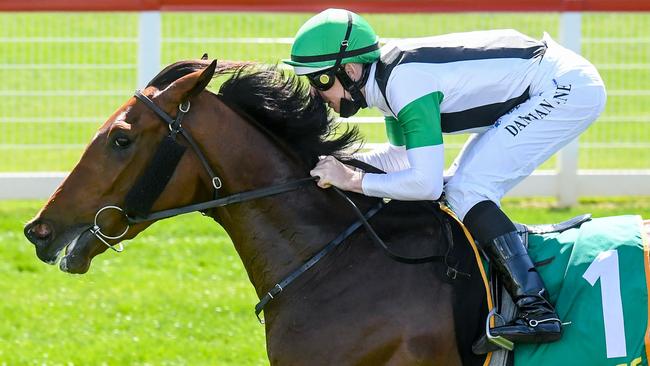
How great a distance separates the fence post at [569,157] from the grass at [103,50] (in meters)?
0.31

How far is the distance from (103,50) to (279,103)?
579 centimetres

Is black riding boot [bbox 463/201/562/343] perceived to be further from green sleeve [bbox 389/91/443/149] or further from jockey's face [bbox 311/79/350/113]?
jockey's face [bbox 311/79/350/113]

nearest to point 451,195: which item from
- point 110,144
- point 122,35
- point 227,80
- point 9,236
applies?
point 227,80

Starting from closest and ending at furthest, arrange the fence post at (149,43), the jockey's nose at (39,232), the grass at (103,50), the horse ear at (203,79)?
the horse ear at (203,79) < the jockey's nose at (39,232) < the fence post at (149,43) < the grass at (103,50)

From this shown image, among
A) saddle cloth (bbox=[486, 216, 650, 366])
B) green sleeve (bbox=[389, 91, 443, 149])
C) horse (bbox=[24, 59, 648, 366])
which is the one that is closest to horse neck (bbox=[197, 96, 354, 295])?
horse (bbox=[24, 59, 648, 366])

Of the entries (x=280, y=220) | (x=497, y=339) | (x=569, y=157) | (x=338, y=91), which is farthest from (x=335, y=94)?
(x=569, y=157)

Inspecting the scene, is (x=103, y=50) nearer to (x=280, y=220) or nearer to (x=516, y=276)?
(x=280, y=220)

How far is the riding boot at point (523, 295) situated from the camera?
158 inches

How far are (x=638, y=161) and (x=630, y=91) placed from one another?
0.66 meters

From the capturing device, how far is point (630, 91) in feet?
33.3

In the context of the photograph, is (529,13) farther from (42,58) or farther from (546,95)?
(546,95)

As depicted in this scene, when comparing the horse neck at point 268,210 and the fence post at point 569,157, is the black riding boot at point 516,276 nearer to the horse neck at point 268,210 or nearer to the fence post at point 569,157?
the horse neck at point 268,210

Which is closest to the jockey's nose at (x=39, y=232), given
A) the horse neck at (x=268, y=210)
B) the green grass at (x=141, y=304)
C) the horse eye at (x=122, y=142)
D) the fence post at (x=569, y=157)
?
the horse eye at (x=122, y=142)

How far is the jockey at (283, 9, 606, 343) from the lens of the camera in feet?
13.4
